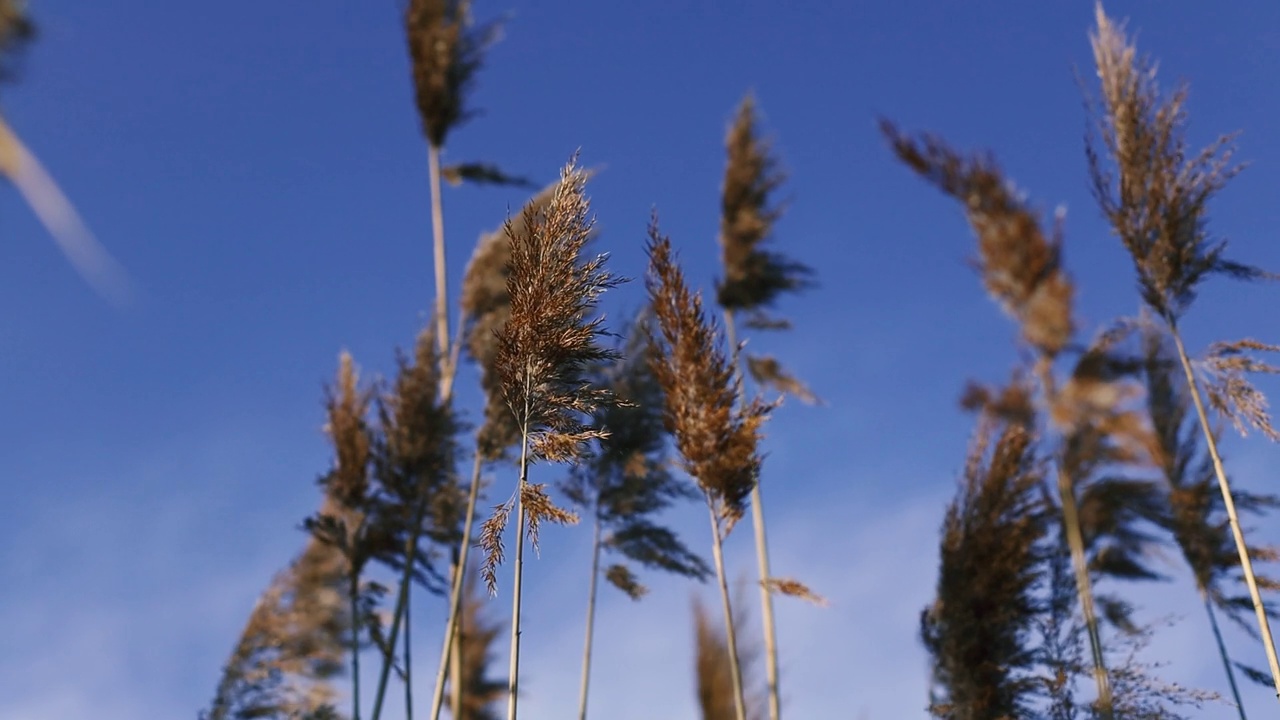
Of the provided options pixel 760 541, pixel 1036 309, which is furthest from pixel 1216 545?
pixel 760 541

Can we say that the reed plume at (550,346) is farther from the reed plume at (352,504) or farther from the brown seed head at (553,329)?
the reed plume at (352,504)

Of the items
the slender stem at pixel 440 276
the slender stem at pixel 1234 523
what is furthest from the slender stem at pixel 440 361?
the slender stem at pixel 1234 523

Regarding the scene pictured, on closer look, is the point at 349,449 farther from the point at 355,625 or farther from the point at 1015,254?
the point at 1015,254

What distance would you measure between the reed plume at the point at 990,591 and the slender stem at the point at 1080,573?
6.2 inches

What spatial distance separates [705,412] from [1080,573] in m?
2.49

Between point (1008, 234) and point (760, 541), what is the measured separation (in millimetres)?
2193

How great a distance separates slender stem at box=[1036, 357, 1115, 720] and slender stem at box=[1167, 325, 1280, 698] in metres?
1.01

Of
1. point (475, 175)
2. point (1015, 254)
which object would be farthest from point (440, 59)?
point (1015, 254)

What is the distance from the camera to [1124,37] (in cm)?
467

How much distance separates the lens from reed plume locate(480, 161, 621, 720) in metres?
3.08

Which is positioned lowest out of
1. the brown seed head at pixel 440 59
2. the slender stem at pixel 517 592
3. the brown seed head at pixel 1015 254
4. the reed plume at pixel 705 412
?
Answer: the slender stem at pixel 517 592

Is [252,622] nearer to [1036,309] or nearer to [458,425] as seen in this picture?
[458,425]

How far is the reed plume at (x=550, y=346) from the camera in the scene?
308 cm

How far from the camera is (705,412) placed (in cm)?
422
